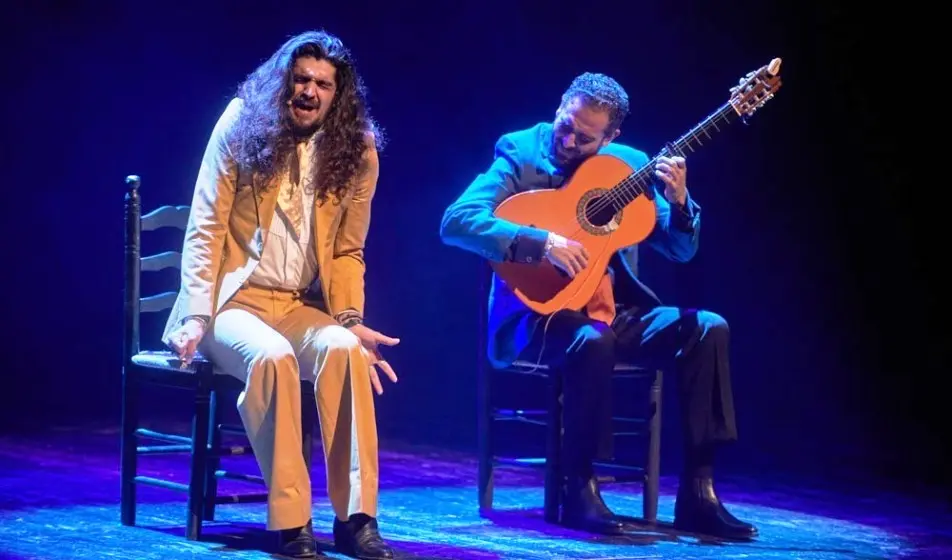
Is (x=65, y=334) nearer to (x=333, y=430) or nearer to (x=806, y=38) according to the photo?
(x=333, y=430)

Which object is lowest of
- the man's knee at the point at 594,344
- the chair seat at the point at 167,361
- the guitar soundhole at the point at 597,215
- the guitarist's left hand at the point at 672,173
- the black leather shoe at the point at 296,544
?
the black leather shoe at the point at 296,544

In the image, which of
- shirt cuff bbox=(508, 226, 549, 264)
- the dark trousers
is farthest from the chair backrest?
the dark trousers

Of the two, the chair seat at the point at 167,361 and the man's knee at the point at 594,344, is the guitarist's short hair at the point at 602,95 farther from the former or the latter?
the chair seat at the point at 167,361

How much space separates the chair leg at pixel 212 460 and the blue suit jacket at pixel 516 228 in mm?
832

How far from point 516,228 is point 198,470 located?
111cm

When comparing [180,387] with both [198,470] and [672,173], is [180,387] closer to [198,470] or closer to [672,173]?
[198,470]

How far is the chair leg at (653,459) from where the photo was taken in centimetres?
376

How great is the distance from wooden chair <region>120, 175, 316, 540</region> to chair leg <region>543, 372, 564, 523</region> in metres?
0.75

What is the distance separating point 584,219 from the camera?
12.2 ft

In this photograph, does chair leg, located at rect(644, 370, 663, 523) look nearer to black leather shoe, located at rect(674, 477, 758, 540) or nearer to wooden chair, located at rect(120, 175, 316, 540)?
black leather shoe, located at rect(674, 477, 758, 540)

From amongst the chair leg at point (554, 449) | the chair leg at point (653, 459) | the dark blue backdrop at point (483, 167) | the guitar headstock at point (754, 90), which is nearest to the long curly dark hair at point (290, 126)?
the chair leg at point (554, 449)

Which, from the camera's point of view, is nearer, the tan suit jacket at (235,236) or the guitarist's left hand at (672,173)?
the tan suit jacket at (235,236)

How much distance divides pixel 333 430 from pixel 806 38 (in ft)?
9.20

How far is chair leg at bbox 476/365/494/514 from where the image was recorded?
3891mm
